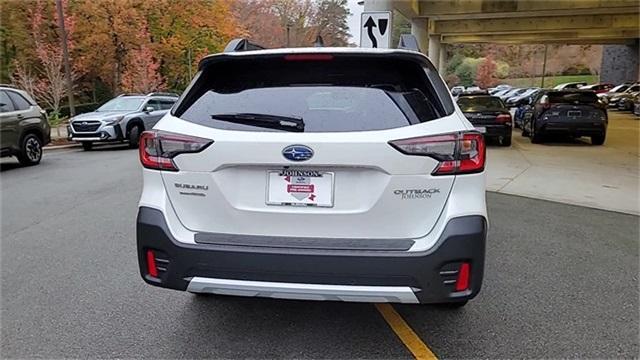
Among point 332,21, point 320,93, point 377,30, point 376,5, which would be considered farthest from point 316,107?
point 332,21

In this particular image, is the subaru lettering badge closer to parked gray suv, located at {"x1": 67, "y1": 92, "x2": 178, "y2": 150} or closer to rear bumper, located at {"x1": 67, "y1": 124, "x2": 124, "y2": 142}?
parked gray suv, located at {"x1": 67, "y1": 92, "x2": 178, "y2": 150}

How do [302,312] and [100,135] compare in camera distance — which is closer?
[302,312]

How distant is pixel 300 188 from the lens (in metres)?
2.70

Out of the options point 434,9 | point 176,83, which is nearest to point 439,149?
point 434,9

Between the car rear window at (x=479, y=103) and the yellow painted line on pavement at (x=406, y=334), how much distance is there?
1277cm

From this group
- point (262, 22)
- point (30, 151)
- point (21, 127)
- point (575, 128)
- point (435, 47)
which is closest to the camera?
point (21, 127)

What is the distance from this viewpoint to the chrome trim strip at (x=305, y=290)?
264 cm

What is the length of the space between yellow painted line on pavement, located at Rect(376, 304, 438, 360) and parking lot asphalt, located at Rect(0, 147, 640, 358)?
0.15 feet

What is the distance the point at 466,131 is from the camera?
2.74m

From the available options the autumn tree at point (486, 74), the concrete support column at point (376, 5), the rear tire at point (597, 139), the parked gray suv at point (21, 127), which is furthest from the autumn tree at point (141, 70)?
the autumn tree at point (486, 74)

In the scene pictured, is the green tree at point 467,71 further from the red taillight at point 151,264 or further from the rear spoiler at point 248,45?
the red taillight at point 151,264

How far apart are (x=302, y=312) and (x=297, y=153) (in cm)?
150

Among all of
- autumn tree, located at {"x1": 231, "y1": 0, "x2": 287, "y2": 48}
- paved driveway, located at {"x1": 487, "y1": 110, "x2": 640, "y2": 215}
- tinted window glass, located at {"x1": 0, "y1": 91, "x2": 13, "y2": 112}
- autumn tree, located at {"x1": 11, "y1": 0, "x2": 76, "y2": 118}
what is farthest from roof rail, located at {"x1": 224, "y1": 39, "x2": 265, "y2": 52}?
autumn tree, located at {"x1": 231, "y1": 0, "x2": 287, "y2": 48}

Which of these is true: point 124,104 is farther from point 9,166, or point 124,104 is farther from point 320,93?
point 320,93
